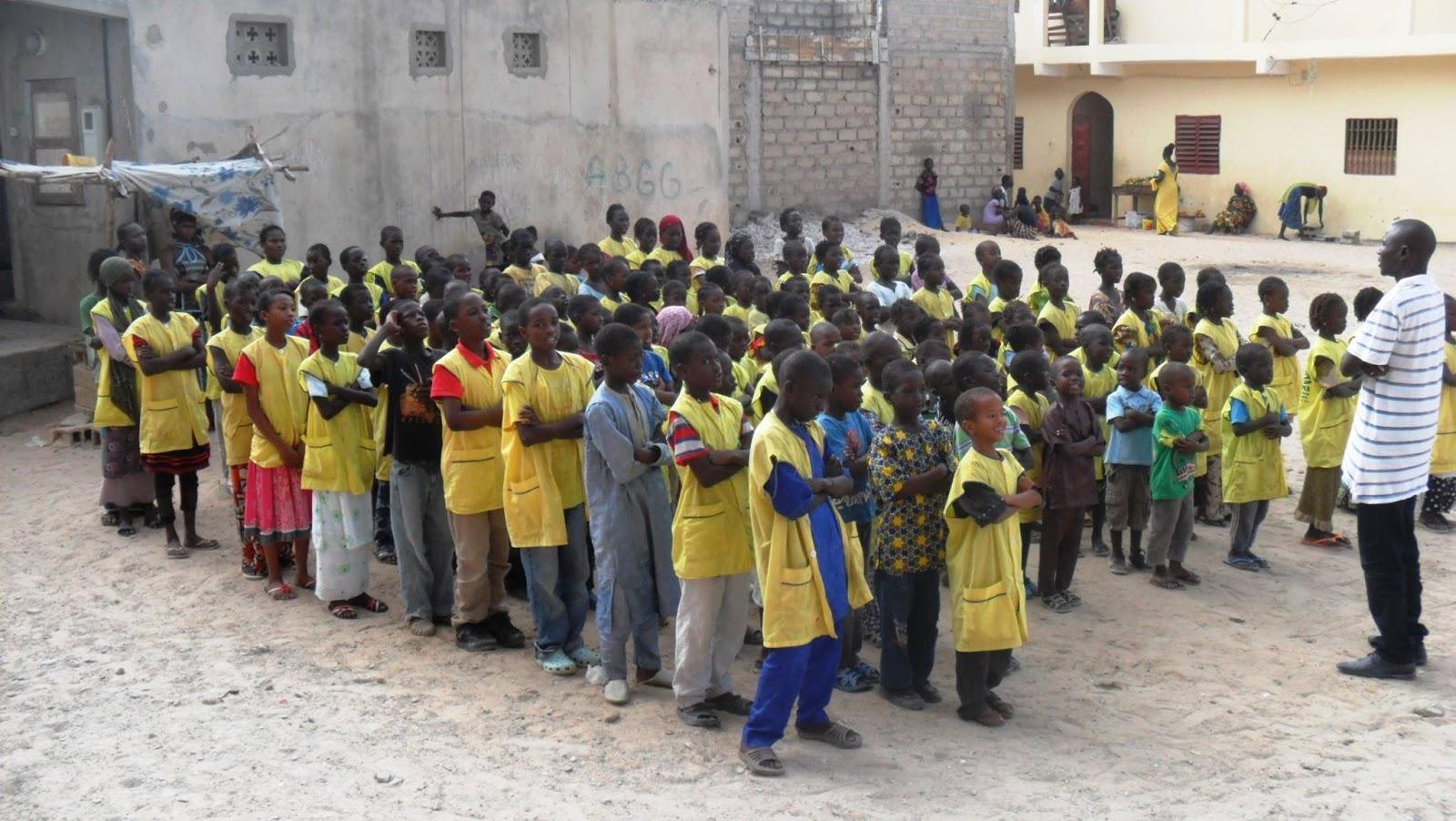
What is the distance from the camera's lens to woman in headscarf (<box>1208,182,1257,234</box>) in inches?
972

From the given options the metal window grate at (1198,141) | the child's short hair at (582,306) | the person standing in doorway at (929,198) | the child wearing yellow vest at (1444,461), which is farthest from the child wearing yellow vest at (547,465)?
the metal window grate at (1198,141)

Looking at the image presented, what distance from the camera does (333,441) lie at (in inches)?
256

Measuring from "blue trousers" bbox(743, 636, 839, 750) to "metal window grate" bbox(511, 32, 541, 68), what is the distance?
10191mm

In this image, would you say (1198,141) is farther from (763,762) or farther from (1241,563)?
(763,762)

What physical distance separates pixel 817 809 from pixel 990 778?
651mm

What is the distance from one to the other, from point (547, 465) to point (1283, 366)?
470 centimetres

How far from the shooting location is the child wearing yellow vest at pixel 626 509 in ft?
17.7

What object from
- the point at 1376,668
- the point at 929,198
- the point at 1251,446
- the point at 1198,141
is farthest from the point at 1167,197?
the point at 1376,668

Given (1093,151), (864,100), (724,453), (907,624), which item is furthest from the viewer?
(1093,151)

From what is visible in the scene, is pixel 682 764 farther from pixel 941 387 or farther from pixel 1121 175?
pixel 1121 175

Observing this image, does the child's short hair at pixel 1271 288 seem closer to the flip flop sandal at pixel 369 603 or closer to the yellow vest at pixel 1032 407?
the yellow vest at pixel 1032 407

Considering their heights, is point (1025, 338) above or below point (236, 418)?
above

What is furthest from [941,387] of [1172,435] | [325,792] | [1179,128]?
[1179,128]

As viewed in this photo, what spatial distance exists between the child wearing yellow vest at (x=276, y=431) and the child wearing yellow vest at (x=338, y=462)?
0.15 m
